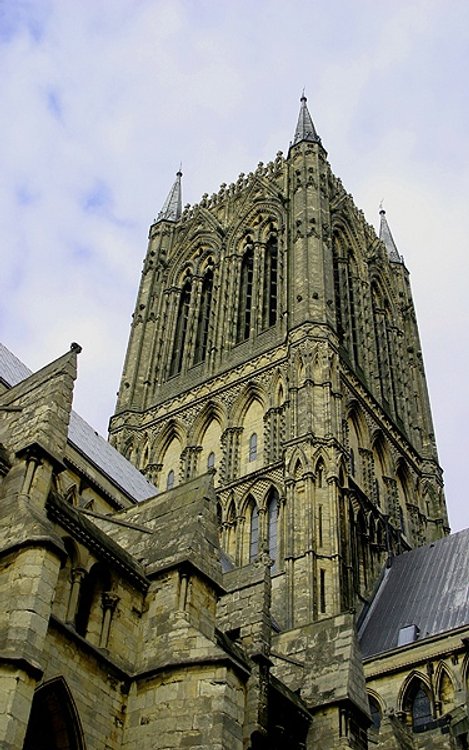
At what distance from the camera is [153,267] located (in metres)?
41.9

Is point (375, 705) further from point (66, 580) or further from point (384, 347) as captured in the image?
point (384, 347)

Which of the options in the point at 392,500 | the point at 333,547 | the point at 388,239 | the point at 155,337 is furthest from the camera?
the point at 388,239

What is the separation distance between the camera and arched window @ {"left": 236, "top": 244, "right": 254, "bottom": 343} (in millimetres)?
36406

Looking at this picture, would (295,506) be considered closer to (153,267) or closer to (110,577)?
(110,577)

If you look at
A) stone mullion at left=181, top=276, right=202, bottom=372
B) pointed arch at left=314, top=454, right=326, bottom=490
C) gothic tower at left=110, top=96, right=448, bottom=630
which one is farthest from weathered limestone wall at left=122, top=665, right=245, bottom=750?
stone mullion at left=181, top=276, right=202, bottom=372

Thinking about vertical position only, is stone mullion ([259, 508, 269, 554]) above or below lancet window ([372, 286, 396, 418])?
below

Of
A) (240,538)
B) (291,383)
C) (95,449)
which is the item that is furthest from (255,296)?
(95,449)

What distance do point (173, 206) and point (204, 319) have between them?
9.29 meters

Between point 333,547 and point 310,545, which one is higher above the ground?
point 333,547

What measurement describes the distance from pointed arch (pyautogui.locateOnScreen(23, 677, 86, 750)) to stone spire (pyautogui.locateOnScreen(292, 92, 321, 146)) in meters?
32.8

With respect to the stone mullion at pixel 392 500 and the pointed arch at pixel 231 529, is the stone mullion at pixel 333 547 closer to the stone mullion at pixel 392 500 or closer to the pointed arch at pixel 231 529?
the pointed arch at pixel 231 529

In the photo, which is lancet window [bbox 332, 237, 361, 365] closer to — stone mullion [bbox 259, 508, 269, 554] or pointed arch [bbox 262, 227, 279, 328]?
pointed arch [bbox 262, 227, 279, 328]

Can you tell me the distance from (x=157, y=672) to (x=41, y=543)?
2613mm

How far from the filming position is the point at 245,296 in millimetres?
37906
